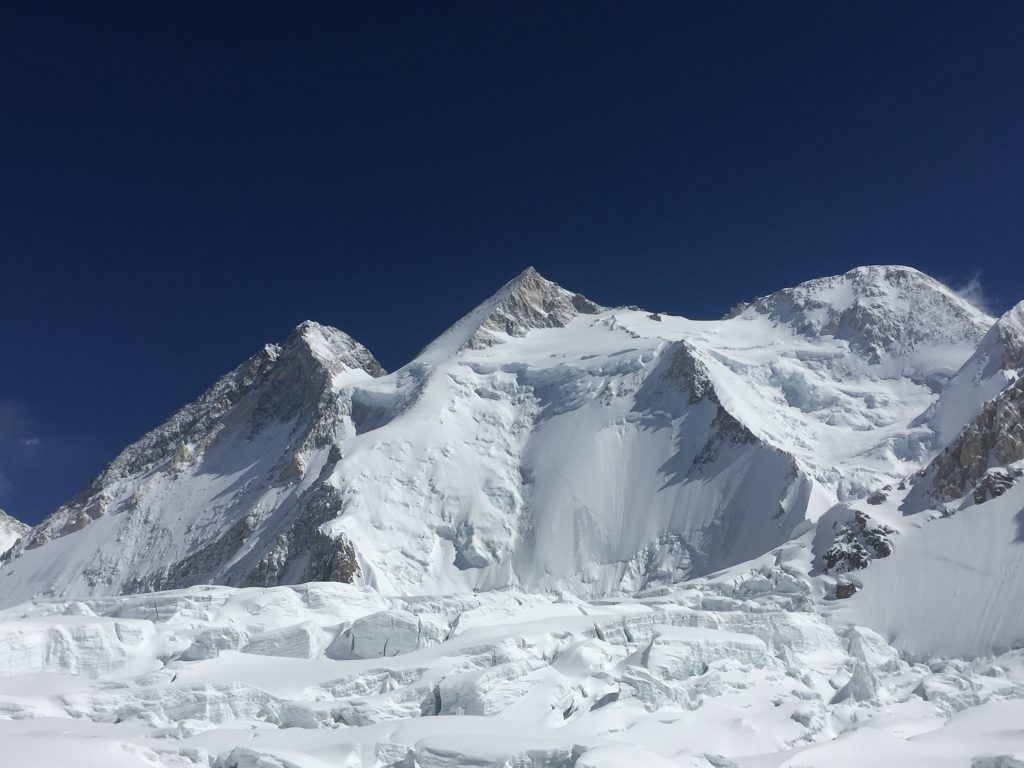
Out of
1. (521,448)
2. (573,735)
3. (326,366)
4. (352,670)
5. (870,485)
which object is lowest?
(573,735)

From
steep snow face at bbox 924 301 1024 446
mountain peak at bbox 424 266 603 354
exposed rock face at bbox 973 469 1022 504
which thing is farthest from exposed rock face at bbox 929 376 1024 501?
mountain peak at bbox 424 266 603 354

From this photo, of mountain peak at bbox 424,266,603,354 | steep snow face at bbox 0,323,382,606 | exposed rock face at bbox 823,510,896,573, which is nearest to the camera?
exposed rock face at bbox 823,510,896,573

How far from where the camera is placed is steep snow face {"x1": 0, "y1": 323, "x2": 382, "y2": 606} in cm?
13500

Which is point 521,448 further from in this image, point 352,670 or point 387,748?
point 387,748

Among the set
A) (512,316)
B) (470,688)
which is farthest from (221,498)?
(470,688)

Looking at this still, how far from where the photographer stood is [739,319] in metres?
188

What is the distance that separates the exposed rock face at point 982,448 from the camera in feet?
284

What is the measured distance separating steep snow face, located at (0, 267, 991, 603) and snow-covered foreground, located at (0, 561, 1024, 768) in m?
36.2

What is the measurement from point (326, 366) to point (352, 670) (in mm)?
120721

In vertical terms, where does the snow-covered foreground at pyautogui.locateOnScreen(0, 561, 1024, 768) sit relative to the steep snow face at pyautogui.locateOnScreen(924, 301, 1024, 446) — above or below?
below

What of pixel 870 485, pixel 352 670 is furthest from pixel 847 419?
pixel 352 670

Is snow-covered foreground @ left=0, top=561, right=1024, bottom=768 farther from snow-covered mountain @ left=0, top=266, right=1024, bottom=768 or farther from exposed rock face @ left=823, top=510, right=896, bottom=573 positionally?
exposed rock face @ left=823, top=510, right=896, bottom=573

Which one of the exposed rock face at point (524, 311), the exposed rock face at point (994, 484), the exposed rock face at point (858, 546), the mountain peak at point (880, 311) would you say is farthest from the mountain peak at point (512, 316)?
the exposed rock face at point (994, 484)

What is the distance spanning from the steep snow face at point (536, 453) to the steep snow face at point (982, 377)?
3.58m
